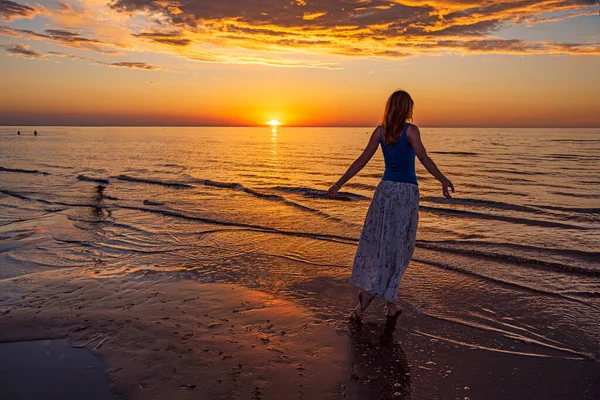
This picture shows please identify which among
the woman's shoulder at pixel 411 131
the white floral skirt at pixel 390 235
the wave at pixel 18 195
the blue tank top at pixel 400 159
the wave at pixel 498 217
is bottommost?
the wave at pixel 18 195

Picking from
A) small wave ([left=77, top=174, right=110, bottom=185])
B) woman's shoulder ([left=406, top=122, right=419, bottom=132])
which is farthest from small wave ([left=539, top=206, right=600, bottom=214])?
small wave ([left=77, top=174, right=110, bottom=185])

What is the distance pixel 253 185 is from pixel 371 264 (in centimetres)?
1687

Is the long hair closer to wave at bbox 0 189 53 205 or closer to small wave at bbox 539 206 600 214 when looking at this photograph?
small wave at bbox 539 206 600 214

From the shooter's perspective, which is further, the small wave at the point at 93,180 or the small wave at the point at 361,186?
the small wave at the point at 93,180

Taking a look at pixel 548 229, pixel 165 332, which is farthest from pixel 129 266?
pixel 548 229

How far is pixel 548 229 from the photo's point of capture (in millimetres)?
11680

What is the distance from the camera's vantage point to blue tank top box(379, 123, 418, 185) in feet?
15.7

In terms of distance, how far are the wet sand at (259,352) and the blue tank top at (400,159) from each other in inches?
69.8

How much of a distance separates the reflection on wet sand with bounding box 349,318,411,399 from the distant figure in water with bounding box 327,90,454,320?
40 cm

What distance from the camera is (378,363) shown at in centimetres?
423

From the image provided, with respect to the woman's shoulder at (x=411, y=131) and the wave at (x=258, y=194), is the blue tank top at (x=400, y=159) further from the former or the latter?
the wave at (x=258, y=194)

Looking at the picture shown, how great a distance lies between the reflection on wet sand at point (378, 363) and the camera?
12.3ft

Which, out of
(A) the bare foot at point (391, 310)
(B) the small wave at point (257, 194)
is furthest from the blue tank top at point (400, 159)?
(B) the small wave at point (257, 194)

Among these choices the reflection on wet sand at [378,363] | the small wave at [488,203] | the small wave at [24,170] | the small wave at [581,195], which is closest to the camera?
the reflection on wet sand at [378,363]
